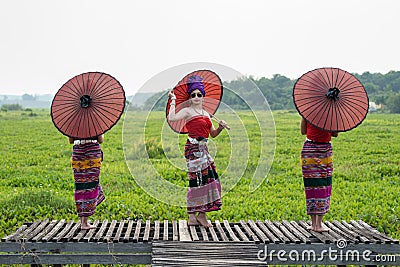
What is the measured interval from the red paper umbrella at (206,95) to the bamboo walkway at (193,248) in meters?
1.25

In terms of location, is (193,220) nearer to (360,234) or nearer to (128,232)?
(128,232)

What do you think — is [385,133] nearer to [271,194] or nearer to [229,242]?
[271,194]

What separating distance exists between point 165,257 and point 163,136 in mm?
1764

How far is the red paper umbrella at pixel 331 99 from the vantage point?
522 cm

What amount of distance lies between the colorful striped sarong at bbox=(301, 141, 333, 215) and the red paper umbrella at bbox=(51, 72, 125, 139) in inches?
80.2

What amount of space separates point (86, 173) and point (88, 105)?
2.42ft

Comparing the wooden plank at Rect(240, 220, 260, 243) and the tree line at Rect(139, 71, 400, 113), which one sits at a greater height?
the tree line at Rect(139, 71, 400, 113)

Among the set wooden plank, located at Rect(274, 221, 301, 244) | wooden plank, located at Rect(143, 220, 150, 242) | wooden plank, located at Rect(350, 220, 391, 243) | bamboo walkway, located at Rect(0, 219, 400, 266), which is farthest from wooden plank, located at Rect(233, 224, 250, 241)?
wooden plank, located at Rect(350, 220, 391, 243)

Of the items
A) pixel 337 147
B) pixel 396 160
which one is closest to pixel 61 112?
pixel 396 160

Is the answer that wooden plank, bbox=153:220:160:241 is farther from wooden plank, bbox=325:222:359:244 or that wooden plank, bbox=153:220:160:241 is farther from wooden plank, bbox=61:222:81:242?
wooden plank, bbox=325:222:359:244

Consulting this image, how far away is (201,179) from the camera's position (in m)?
5.68

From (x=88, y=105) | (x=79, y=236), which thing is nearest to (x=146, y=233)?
(x=79, y=236)

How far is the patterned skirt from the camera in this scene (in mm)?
5652

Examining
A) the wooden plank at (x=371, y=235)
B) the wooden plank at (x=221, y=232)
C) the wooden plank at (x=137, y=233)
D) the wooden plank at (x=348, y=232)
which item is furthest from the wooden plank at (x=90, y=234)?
the wooden plank at (x=371, y=235)
